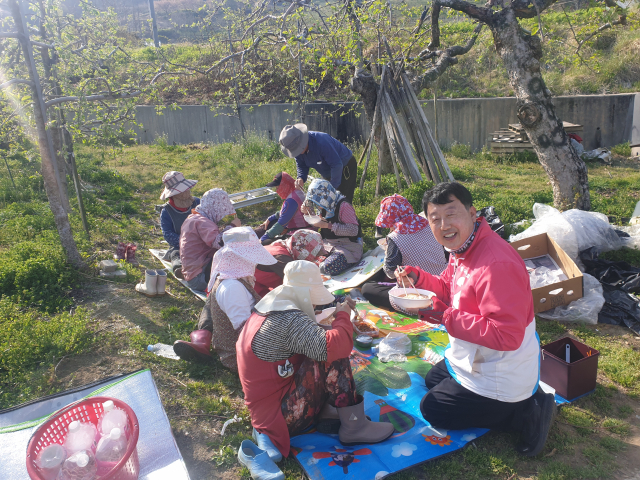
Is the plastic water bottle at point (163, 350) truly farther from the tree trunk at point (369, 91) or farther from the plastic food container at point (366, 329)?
the tree trunk at point (369, 91)

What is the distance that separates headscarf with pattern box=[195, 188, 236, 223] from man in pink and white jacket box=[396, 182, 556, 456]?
2.95 meters

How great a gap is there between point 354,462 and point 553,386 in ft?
5.26

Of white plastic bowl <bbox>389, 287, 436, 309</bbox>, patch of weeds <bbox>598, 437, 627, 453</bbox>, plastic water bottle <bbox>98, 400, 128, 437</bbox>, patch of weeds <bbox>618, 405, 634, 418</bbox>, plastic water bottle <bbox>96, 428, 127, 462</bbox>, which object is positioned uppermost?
white plastic bowl <bbox>389, 287, 436, 309</bbox>

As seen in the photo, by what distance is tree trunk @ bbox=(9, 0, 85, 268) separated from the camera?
16.4ft

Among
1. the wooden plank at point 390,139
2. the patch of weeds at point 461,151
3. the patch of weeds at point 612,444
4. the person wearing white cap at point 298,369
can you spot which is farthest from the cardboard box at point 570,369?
the patch of weeds at point 461,151

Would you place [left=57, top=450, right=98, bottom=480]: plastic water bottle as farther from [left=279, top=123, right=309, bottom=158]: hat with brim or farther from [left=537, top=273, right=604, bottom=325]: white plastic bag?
[left=279, top=123, right=309, bottom=158]: hat with brim

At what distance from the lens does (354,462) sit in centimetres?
268

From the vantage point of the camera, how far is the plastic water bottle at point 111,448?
2.41 meters

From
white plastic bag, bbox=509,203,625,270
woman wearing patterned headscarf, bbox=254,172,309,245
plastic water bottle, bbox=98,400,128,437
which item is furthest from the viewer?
woman wearing patterned headscarf, bbox=254,172,309,245

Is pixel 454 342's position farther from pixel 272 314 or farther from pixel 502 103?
pixel 502 103

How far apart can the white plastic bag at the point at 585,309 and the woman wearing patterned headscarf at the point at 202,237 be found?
133 inches

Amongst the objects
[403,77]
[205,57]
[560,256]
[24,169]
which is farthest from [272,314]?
[205,57]

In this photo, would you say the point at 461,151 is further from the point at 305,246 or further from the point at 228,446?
the point at 228,446

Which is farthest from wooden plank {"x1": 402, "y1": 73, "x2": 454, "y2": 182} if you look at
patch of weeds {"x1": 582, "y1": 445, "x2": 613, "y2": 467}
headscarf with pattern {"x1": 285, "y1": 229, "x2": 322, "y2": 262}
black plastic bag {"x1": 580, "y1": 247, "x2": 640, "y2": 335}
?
patch of weeds {"x1": 582, "y1": 445, "x2": 613, "y2": 467}
